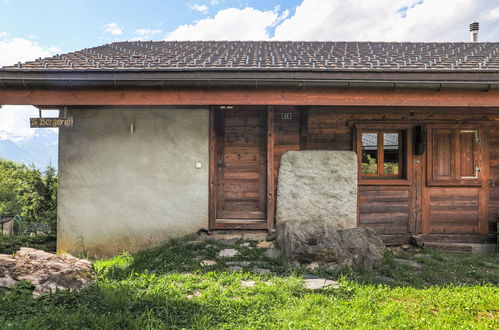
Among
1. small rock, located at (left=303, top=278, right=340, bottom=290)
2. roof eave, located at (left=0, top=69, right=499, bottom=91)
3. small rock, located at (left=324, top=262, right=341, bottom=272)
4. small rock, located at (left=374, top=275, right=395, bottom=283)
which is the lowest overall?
small rock, located at (left=374, top=275, right=395, bottom=283)

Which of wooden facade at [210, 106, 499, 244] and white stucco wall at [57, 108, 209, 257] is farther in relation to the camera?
wooden facade at [210, 106, 499, 244]

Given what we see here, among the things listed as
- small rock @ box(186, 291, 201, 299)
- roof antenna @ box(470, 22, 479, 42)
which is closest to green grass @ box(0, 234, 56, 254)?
small rock @ box(186, 291, 201, 299)

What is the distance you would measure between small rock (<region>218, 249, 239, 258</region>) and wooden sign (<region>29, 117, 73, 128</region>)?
293 centimetres

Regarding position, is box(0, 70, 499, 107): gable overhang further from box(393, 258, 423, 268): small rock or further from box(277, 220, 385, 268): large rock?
box(393, 258, 423, 268): small rock

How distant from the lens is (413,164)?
5.09 metres

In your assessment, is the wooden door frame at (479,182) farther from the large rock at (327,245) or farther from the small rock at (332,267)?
the small rock at (332,267)

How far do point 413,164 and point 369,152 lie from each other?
2.73 ft

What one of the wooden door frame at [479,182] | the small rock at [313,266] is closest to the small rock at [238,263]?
Answer: the small rock at [313,266]

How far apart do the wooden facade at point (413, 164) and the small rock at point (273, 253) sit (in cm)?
98

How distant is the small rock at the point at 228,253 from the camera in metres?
3.92

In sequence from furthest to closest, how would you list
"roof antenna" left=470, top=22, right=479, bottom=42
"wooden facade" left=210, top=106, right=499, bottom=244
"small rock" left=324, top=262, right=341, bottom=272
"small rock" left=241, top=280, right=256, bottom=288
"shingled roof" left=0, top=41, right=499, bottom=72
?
"roof antenna" left=470, top=22, right=479, bottom=42 → "wooden facade" left=210, top=106, right=499, bottom=244 → "shingled roof" left=0, top=41, right=499, bottom=72 → "small rock" left=324, top=262, right=341, bottom=272 → "small rock" left=241, top=280, right=256, bottom=288

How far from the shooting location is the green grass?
473 cm

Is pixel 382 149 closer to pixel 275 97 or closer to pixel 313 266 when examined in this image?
pixel 275 97

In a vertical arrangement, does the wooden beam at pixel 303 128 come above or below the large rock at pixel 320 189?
above
